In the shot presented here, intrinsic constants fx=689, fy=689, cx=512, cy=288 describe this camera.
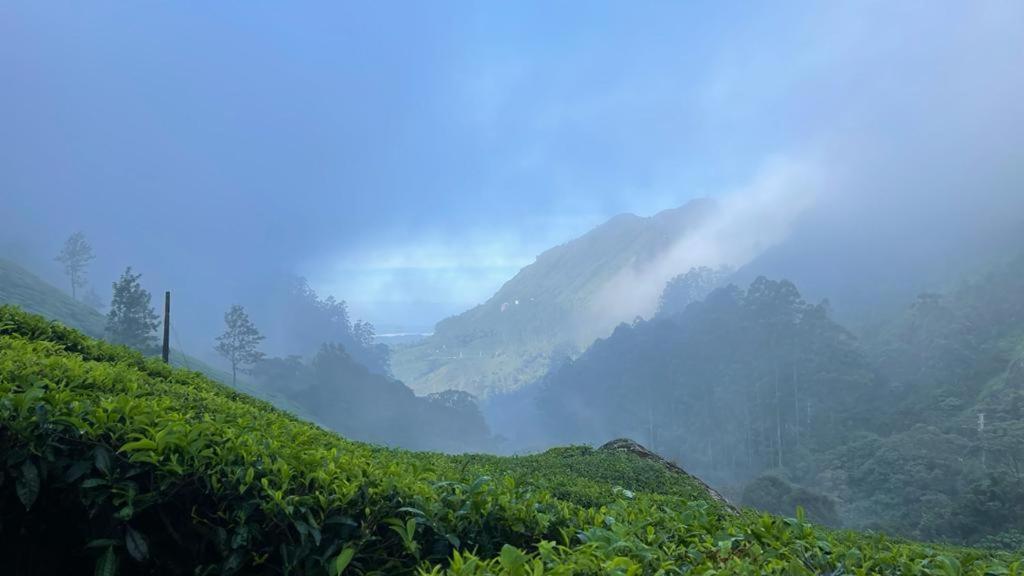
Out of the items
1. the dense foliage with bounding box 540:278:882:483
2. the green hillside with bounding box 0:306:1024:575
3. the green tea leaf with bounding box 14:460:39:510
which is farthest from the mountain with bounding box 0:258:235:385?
the green tea leaf with bounding box 14:460:39:510

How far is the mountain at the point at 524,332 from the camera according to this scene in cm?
14338

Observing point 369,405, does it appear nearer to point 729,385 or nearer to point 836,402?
point 729,385

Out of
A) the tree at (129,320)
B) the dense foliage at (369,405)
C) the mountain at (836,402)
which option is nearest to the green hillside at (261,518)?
the mountain at (836,402)

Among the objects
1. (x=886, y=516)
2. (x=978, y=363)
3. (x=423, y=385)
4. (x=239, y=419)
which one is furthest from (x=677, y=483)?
(x=423, y=385)

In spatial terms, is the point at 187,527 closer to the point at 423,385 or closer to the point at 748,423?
the point at 748,423

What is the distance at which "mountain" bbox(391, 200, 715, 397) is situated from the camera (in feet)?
470

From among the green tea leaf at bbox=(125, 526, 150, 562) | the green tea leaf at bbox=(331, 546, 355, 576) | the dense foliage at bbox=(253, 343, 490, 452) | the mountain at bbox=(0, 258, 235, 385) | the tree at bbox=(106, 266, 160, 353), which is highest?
the mountain at bbox=(0, 258, 235, 385)

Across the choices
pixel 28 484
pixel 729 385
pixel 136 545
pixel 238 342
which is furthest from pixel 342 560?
pixel 238 342

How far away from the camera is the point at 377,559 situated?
247 cm

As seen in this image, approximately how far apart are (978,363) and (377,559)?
214 ft

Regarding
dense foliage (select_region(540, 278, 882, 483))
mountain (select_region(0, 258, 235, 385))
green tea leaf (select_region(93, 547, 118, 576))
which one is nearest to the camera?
green tea leaf (select_region(93, 547, 118, 576))

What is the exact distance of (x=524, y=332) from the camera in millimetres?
168125

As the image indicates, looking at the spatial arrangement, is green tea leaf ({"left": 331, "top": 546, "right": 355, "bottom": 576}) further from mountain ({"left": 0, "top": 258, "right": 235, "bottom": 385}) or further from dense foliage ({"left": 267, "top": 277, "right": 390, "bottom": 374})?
dense foliage ({"left": 267, "top": 277, "right": 390, "bottom": 374})

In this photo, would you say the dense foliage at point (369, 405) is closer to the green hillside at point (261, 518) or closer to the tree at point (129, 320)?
the tree at point (129, 320)
